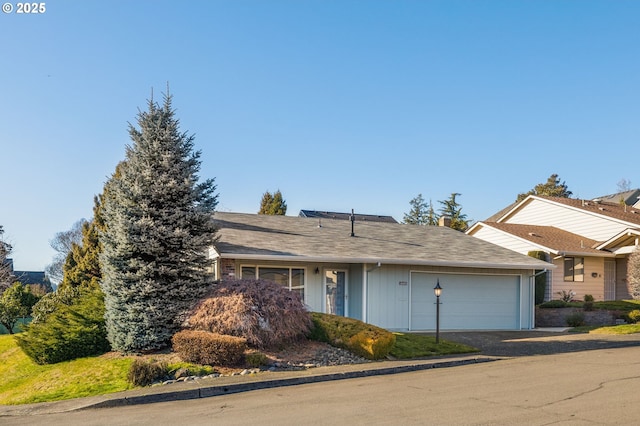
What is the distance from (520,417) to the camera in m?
7.41

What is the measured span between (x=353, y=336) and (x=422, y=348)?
187 cm

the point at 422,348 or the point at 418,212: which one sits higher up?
the point at 418,212

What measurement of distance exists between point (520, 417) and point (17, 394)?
9891 millimetres

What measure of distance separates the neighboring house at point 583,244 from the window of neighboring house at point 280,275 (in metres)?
12.9

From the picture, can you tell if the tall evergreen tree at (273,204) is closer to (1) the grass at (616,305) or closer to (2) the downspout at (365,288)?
(2) the downspout at (365,288)

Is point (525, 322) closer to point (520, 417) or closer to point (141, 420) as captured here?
point (520, 417)

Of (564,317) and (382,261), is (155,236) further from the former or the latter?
(564,317)

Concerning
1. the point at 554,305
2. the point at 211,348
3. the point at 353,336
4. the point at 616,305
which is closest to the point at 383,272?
the point at 353,336

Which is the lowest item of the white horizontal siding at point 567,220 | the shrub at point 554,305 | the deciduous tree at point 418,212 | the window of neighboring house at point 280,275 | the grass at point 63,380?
the grass at point 63,380

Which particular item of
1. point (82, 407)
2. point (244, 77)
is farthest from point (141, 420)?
point (244, 77)

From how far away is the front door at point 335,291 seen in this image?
18.7 meters

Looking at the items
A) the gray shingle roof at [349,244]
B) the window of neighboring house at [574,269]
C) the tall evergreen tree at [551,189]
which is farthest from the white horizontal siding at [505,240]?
the tall evergreen tree at [551,189]

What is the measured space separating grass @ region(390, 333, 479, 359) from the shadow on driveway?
2.16 feet

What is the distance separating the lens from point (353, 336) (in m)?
13.5
